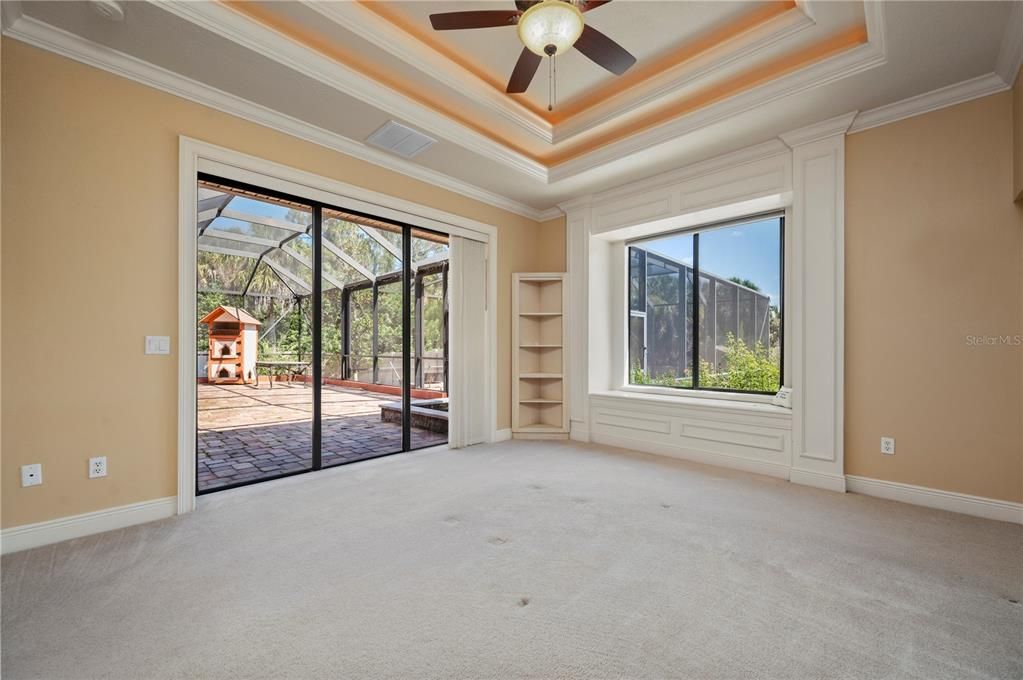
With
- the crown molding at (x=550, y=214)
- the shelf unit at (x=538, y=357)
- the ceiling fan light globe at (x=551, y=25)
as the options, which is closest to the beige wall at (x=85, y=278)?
the ceiling fan light globe at (x=551, y=25)

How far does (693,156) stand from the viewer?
3967 mm

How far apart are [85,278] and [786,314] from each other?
516cm

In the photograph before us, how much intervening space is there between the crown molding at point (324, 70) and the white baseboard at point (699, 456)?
3.06 meters

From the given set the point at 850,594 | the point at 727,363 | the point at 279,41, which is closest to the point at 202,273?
the point at 279,41

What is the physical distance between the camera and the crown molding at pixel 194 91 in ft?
7.82

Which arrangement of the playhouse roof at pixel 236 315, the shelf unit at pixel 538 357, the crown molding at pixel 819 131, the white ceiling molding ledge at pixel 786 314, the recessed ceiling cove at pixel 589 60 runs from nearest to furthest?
the recessed ceiling cove at pixel 589 60 < the crown molding at pixel 819 131 < the white ceiling molding ledge at pixel 786 314 < the playhouse roof at pixel 236 315 < the shelf unit at pixel 538 357

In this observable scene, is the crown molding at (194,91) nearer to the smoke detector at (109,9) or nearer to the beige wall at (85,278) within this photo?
the beige wall at (85,278)

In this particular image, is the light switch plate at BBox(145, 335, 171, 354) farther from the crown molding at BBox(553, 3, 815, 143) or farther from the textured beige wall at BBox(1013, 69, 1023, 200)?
the textured beige wall at BBox(1013, 69, 1023, 200)

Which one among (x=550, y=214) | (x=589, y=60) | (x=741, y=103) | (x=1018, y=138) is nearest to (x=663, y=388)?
(x=550, y=214)

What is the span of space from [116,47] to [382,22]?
59.3 inches

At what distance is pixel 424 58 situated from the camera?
306cm

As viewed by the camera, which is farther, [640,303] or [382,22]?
[640,303]

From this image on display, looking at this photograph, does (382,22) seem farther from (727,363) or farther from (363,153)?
(727,363)

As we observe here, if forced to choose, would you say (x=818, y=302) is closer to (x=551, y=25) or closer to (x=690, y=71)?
(x=690, y=71)
